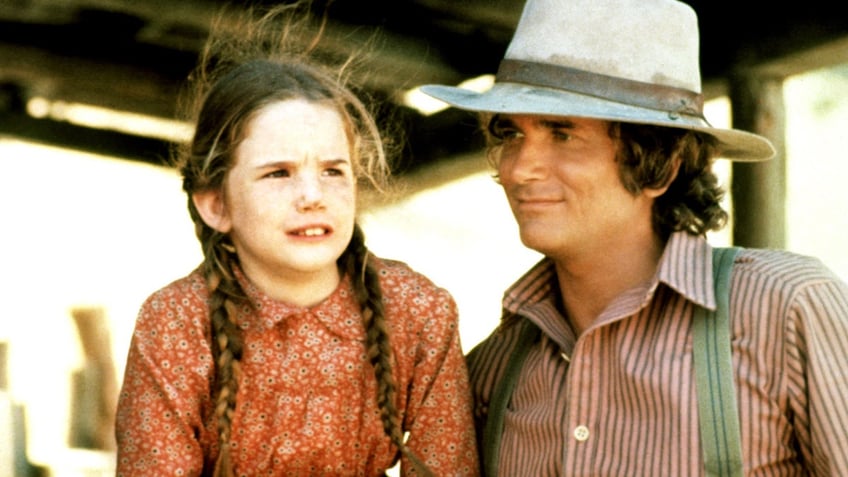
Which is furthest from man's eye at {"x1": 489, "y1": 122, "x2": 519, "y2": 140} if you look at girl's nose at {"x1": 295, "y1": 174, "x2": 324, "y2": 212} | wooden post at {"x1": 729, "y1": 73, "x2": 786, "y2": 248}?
wooden post at {"x1": 729, "y1": 73, "x2": 786, "y2": 248}

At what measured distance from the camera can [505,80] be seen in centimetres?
294

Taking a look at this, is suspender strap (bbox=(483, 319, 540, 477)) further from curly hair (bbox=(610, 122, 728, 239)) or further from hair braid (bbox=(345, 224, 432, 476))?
curly hair (bbox=(610, 122, 728, 239))

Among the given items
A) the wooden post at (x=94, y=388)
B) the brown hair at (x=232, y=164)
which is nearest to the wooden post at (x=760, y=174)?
the brown hair at (x=232, y=164)

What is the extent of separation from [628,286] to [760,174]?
5.81ft

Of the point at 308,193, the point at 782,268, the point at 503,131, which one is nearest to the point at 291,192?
the point at 308,193

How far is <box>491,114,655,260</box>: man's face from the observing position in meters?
2.82

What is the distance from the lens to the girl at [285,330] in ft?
8.57

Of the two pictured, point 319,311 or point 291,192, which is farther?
point 319,311

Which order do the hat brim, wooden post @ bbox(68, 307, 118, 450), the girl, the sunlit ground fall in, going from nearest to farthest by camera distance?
the girl, the hat brim, wooden post @ bbox(68, 307, 118, 450), the sunlit ground

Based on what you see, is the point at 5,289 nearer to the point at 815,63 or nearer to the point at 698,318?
the point at 815,63

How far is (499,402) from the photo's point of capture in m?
2.92

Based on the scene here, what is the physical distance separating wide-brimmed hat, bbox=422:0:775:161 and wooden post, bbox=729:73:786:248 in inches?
62.9

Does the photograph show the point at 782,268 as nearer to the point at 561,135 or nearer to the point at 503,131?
the point at 561,135

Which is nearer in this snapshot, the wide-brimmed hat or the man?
the man
